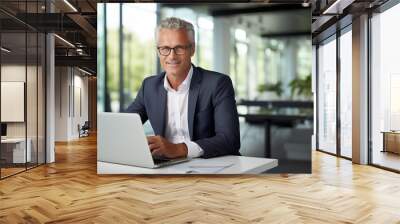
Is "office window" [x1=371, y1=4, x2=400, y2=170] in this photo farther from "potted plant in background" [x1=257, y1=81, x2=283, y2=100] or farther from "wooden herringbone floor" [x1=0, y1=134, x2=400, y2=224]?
"potted plant in background" [x1=257, y1=81, x2=283, y2=100]

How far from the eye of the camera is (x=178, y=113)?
574 centimetres

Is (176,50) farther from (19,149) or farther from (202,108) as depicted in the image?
(19,149)

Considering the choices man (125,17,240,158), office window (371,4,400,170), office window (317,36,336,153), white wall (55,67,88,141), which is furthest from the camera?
white wall (55,67,88,141)

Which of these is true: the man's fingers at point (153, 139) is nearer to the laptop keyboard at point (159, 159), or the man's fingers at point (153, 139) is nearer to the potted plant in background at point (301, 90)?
the laptop keyboard at point (159, 159)

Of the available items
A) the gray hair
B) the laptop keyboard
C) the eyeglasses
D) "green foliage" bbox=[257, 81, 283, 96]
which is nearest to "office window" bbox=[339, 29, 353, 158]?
"green foliage" bbox=[257, 81, 283, 96]

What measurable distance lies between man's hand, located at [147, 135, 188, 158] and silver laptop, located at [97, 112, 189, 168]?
0.08 meters

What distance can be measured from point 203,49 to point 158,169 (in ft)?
5.75

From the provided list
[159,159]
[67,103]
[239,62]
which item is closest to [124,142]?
[159,159]

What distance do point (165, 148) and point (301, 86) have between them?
2095 millimetres

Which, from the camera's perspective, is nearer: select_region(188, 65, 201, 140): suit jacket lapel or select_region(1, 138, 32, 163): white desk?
select_region(188, 65, 201, 140): suit jacket lapel

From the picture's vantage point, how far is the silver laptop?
5.34 metres

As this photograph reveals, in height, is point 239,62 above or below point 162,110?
above

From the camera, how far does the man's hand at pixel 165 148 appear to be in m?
5.49

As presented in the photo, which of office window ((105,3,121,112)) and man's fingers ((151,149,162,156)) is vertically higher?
office window ((105,3,121,112))
